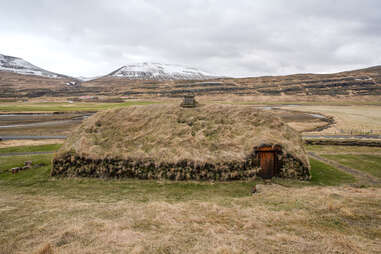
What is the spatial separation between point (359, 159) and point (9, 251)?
25.5 m

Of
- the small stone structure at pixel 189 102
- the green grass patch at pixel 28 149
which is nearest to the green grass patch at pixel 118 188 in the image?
the small stone structure at pixel 189 102

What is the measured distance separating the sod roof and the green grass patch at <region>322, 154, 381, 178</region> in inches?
255

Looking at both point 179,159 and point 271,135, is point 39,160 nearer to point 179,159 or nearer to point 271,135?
point 179,159

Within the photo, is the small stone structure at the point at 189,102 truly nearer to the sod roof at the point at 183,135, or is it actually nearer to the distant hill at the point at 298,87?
the sod roof at the point at 183,135

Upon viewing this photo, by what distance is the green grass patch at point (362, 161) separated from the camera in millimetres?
15906

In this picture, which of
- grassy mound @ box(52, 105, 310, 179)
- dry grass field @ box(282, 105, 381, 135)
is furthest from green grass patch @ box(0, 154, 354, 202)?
dry grass field @ box(282, 105, 381, 135)

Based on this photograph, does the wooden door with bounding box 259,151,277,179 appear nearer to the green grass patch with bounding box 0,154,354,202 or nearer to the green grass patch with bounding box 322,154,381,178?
the green grass patch with bounding box 0,154,354,202

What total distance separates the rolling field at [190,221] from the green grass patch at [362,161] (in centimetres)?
826

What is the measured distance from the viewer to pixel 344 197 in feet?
29.9

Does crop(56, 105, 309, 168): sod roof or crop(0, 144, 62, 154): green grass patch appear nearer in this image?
crop(56, 105, 309, 168): sod roof

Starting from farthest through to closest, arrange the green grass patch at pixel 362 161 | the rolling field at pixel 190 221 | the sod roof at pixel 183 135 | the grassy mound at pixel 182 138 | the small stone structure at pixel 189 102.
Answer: the small stone structure at pixel 189 102 < the green grass patch at pixel 362 161 < the sod roof at pixel 183 135 < the grassy mound at pixel 182 138 < the rolling field at pixel 190 221

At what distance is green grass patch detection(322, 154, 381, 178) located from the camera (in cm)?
1591

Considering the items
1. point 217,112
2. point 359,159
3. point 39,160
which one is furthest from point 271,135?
point 39,160

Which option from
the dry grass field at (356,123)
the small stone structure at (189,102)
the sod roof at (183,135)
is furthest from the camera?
the dry grass field at (356,123)
